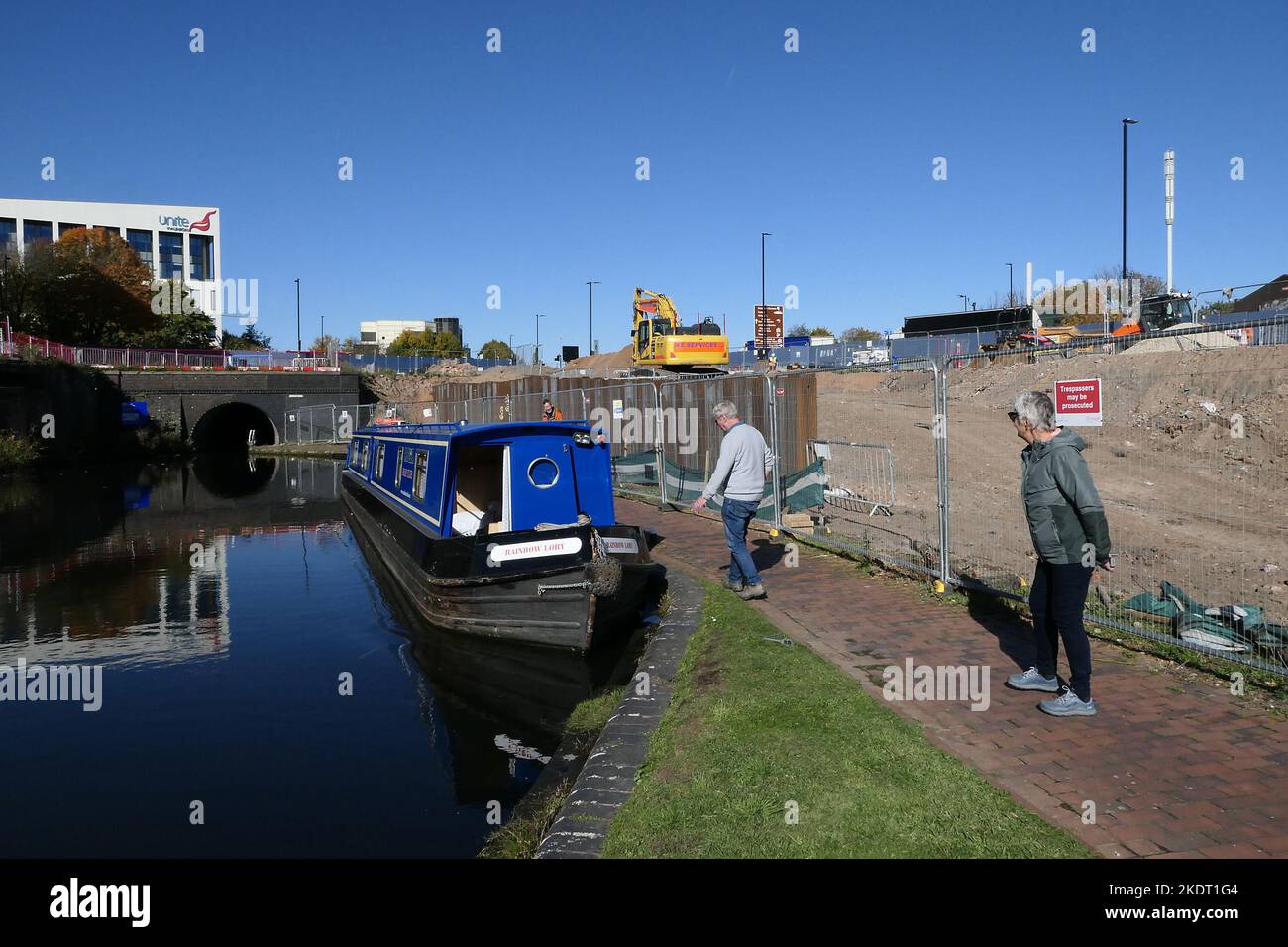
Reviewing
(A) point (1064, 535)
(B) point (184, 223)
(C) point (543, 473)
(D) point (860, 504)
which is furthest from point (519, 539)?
(B) point (184, 223)

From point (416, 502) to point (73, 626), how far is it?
4.00 m

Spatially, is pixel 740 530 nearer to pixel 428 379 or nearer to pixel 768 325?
pixel 768 325

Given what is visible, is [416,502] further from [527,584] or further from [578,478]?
[527,584]

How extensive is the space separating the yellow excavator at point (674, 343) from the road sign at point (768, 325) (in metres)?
11.9

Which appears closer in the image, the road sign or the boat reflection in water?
the boat reflection in water

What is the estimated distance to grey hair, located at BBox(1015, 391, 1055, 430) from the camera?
16.9 feet

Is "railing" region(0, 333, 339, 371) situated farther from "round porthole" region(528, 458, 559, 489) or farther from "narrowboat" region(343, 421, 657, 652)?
"round porthole" region(528, 458, 559, 489)

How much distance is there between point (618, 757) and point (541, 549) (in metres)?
3.81

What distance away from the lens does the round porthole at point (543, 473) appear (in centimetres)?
980

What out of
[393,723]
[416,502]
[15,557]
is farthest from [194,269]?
[393,723]

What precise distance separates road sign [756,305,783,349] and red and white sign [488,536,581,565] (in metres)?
35.7

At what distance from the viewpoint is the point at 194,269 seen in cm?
Answer: 7756

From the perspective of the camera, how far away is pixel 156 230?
75.1m

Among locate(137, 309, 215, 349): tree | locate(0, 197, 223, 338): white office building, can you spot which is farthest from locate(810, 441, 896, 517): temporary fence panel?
locate(0, 197, 223, 338): white office building
